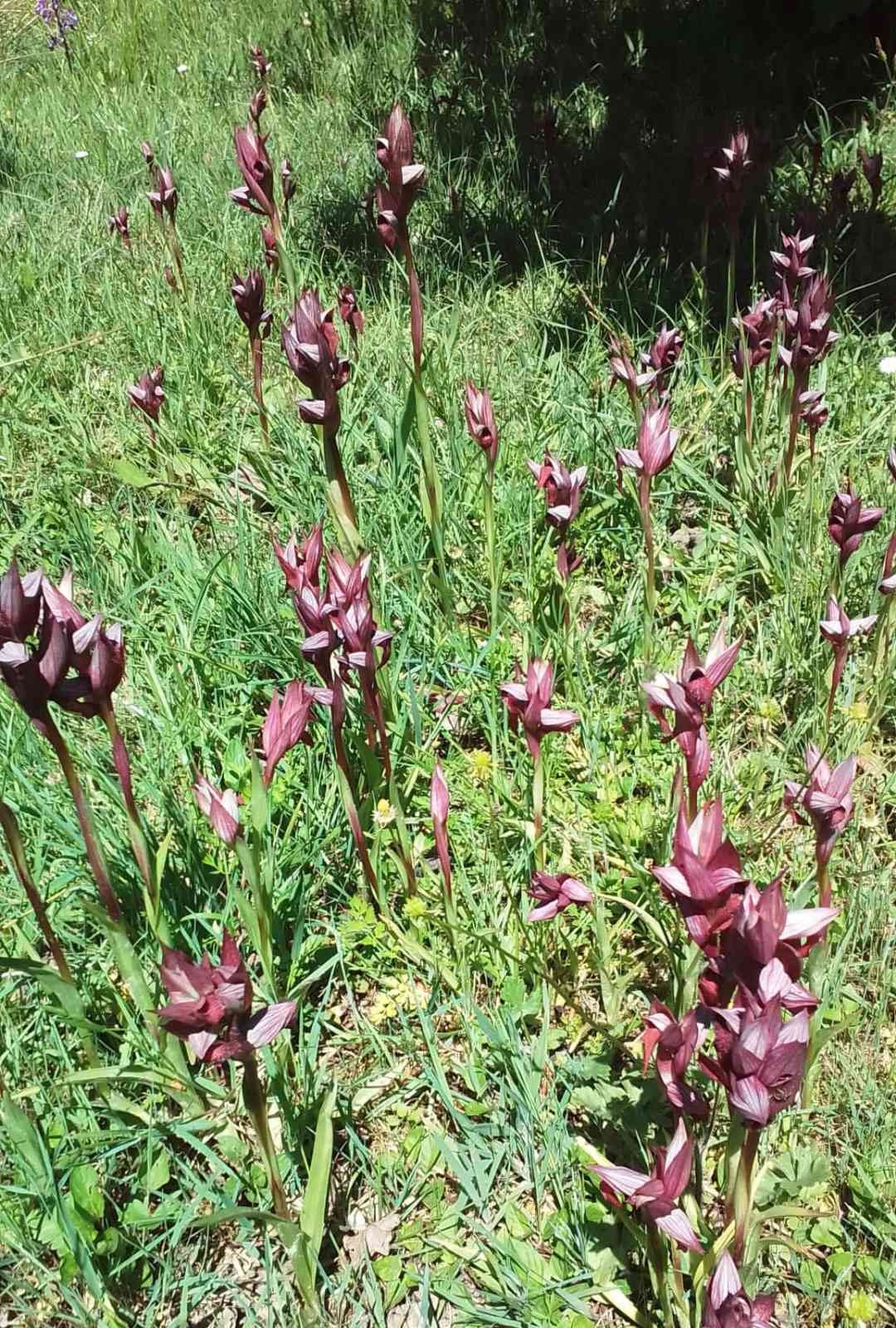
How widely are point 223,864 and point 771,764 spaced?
1.05m

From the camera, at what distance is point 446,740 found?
7.14 ft

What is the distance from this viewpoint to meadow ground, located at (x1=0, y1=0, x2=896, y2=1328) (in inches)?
54.2

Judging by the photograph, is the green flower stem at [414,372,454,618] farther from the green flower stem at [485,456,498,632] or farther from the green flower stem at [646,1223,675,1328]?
the green flower stem at [646,1223,675,1328]

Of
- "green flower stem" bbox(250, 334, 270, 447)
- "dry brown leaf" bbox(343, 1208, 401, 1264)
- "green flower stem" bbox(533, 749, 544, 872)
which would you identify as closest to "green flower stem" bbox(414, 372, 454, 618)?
"green flower stem" bbox(250, 334, 270, 447)

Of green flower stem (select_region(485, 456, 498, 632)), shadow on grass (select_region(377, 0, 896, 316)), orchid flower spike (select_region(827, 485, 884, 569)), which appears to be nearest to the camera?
orchid flower spike (select_region(827, 485, 884, 569))

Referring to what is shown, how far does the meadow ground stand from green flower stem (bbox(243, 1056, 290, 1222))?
0.05m

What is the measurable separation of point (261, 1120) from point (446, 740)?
1106 millimetres

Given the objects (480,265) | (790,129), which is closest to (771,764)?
(480,265)

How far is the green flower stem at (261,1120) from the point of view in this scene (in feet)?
3.56

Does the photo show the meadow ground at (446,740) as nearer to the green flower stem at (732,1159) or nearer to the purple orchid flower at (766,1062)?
the green flower stem at (732,1159)

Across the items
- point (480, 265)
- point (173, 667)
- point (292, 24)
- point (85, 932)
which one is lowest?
point (85, 932)

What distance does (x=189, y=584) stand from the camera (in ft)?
7.67

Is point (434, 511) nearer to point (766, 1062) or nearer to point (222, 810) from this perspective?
point (222, 810)

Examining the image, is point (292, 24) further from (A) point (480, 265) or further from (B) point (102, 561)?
(B) point (102, 561)
